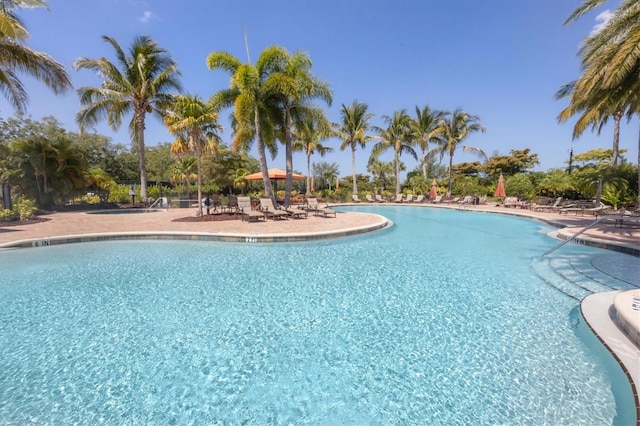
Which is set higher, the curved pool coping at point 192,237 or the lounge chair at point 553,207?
the lounge chair at point 553,207

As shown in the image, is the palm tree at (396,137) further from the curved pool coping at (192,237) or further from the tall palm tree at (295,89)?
the curved pool coping at (192,237)

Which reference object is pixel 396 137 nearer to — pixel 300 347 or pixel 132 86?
pixel 132 86

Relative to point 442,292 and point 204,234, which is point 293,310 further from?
point 204,234

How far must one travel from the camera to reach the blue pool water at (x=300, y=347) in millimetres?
2637

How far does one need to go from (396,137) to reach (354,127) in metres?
4.47

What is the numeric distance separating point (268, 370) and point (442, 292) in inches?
150

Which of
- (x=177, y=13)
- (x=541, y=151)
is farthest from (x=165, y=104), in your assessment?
(x=541, y=151)

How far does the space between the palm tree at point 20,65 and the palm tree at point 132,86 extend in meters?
7.44

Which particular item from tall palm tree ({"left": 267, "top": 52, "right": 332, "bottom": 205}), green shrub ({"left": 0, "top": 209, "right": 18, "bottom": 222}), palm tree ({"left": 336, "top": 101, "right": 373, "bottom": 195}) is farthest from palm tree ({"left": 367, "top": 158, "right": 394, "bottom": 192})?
green shrub ({"left": 0, "top": 209, "right": 18, "bottom": 222})

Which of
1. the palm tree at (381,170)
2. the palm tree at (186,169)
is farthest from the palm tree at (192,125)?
the palm tree at (381,170)

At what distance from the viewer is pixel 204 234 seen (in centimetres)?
1015

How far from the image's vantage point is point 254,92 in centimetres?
1527

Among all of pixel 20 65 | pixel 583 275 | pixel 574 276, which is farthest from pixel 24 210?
pixel 583 275

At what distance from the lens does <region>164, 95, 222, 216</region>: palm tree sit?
512 inches
